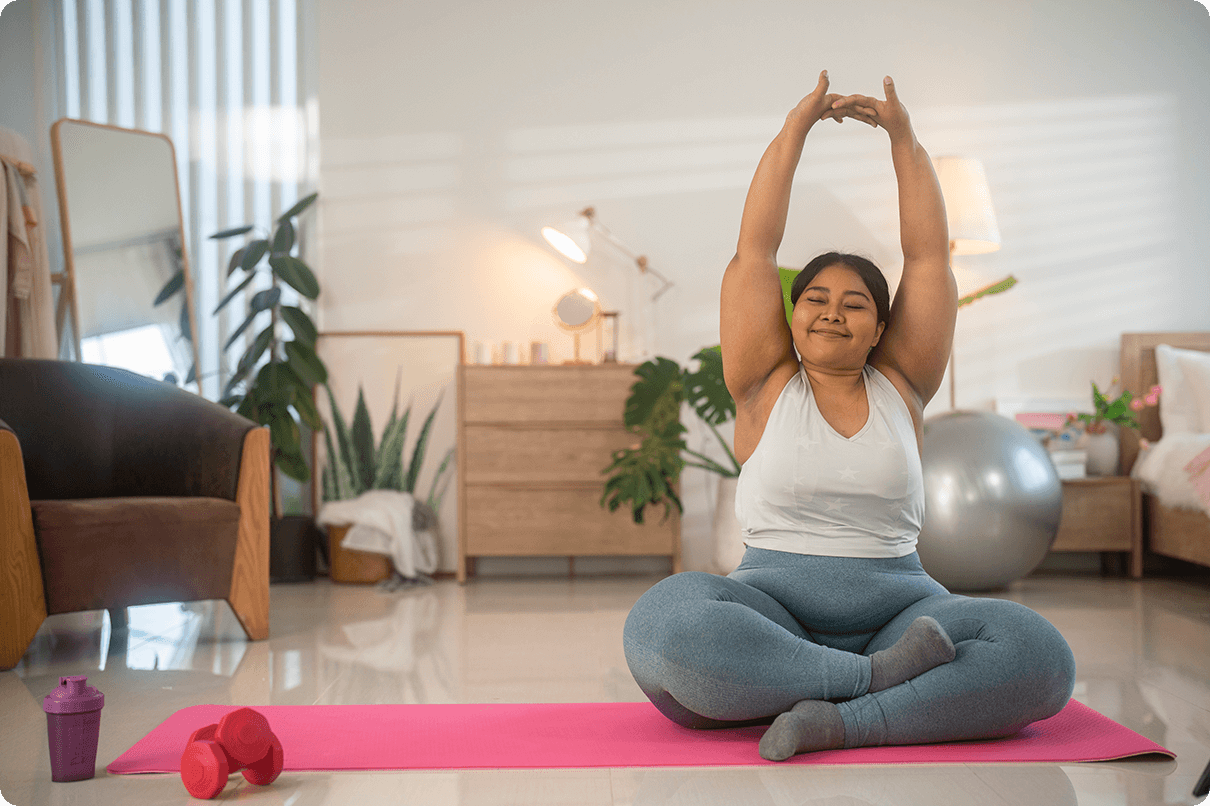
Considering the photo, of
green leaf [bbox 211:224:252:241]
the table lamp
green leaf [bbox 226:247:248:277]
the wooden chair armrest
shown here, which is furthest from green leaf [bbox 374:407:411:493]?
the table lamp

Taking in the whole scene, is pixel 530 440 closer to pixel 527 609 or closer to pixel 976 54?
pixel 527 609

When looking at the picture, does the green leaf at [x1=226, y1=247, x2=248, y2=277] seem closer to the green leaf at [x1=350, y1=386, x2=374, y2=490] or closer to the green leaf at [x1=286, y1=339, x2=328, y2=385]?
the green leaf at [x1=286, y1=339, x2=328, y2=385]

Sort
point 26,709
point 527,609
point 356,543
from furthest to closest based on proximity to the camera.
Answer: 1. point 356,543
2. point 527,609
3. point 26,709

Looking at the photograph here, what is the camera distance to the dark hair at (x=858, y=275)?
1.80m

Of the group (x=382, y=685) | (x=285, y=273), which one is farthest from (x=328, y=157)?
(x=382, y=685)

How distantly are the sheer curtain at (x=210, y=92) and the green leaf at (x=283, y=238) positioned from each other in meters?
0.36

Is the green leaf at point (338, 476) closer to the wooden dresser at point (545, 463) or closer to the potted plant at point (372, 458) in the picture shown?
the potted plant at point (372, 458)

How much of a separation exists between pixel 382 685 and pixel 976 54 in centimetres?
393

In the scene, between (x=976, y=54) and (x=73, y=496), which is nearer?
(x=73, y=496)

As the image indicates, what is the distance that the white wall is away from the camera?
4406 mm

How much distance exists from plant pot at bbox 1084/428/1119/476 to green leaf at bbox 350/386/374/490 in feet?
10.5

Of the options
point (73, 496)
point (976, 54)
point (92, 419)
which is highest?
point (976, 54)

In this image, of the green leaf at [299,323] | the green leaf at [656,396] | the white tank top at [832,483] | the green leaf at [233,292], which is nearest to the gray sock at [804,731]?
the white tank top at [832,483]

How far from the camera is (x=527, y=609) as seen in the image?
3402mm
